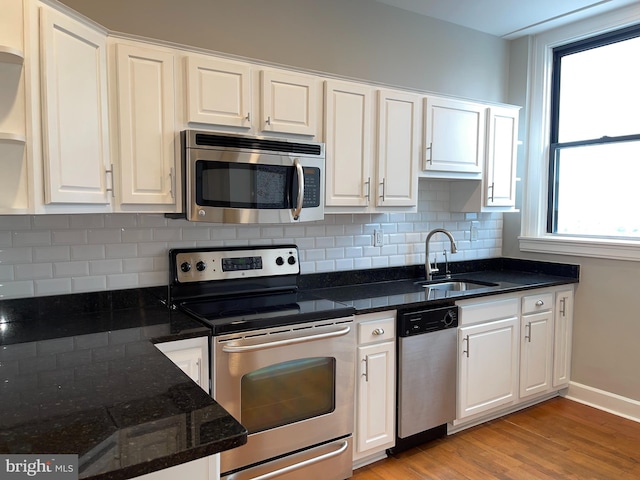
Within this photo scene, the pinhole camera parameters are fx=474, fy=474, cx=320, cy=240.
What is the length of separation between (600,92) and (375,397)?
9.39 feet

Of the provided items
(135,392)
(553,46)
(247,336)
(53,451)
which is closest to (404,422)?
(247,336)

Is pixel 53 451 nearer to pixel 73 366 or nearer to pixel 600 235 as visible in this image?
pixel 73 366

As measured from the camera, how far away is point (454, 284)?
361 centimetres

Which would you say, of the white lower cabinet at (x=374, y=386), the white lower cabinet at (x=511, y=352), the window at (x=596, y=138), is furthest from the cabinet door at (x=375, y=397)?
the window at (x=596, y=138)

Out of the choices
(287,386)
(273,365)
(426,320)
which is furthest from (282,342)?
(426,320)

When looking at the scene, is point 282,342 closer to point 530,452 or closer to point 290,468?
point 290,468

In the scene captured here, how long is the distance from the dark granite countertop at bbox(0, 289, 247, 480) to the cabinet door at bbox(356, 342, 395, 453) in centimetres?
97

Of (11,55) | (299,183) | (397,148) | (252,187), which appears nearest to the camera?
(11,55)

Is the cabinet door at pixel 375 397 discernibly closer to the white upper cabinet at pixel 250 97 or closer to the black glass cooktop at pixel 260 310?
the black glass cooktop at pixel 260 310

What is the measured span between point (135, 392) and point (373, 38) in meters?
2.81

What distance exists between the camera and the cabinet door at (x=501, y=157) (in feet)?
11.4

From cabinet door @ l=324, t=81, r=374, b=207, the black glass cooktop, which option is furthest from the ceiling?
the black glass cooktop

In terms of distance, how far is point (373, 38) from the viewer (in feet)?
10.8

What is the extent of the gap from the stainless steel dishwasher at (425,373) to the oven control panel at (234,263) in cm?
76
